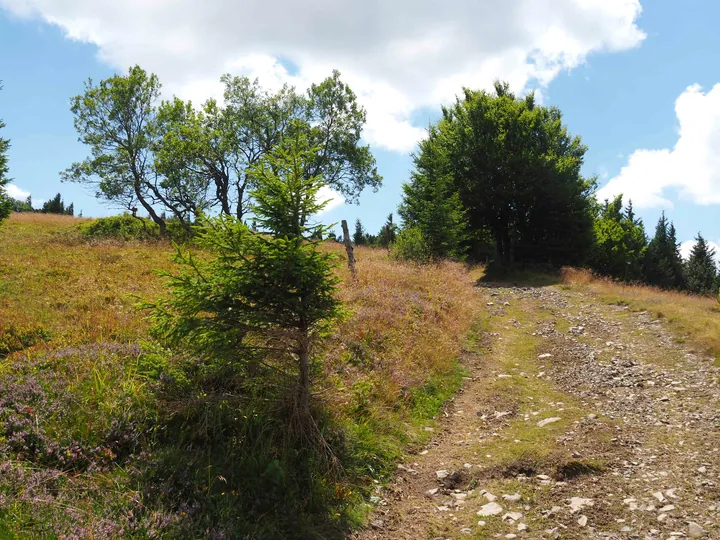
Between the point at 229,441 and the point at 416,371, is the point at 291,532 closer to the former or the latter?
the point at 229,441

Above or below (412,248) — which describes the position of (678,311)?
below

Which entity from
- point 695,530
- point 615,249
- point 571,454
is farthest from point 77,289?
point 615,249

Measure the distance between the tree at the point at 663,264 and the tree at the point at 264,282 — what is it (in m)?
62.8

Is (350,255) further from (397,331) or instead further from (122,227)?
(122,227)

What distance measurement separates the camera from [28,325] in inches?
322

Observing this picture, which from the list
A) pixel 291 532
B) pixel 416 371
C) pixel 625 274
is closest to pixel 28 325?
pixel 291 532

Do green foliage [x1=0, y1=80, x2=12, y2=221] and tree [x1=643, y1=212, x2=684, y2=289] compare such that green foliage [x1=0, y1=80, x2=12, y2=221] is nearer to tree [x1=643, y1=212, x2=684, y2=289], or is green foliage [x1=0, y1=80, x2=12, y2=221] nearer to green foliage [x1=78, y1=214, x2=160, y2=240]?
green foliage [x1=78, y1=214, x2=160, y2=240]

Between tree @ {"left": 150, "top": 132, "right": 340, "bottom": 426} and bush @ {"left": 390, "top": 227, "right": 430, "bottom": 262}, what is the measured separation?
1957cm

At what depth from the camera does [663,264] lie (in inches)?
2699

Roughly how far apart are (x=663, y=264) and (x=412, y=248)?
6097 centimetres

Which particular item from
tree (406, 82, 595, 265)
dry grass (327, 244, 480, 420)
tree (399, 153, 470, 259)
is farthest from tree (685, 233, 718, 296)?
dry grass (327, 244, 480, 420)

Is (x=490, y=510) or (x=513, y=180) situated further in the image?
(x=513, y=180)

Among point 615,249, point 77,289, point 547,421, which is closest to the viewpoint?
point 547,421

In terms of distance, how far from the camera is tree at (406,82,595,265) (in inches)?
1192
